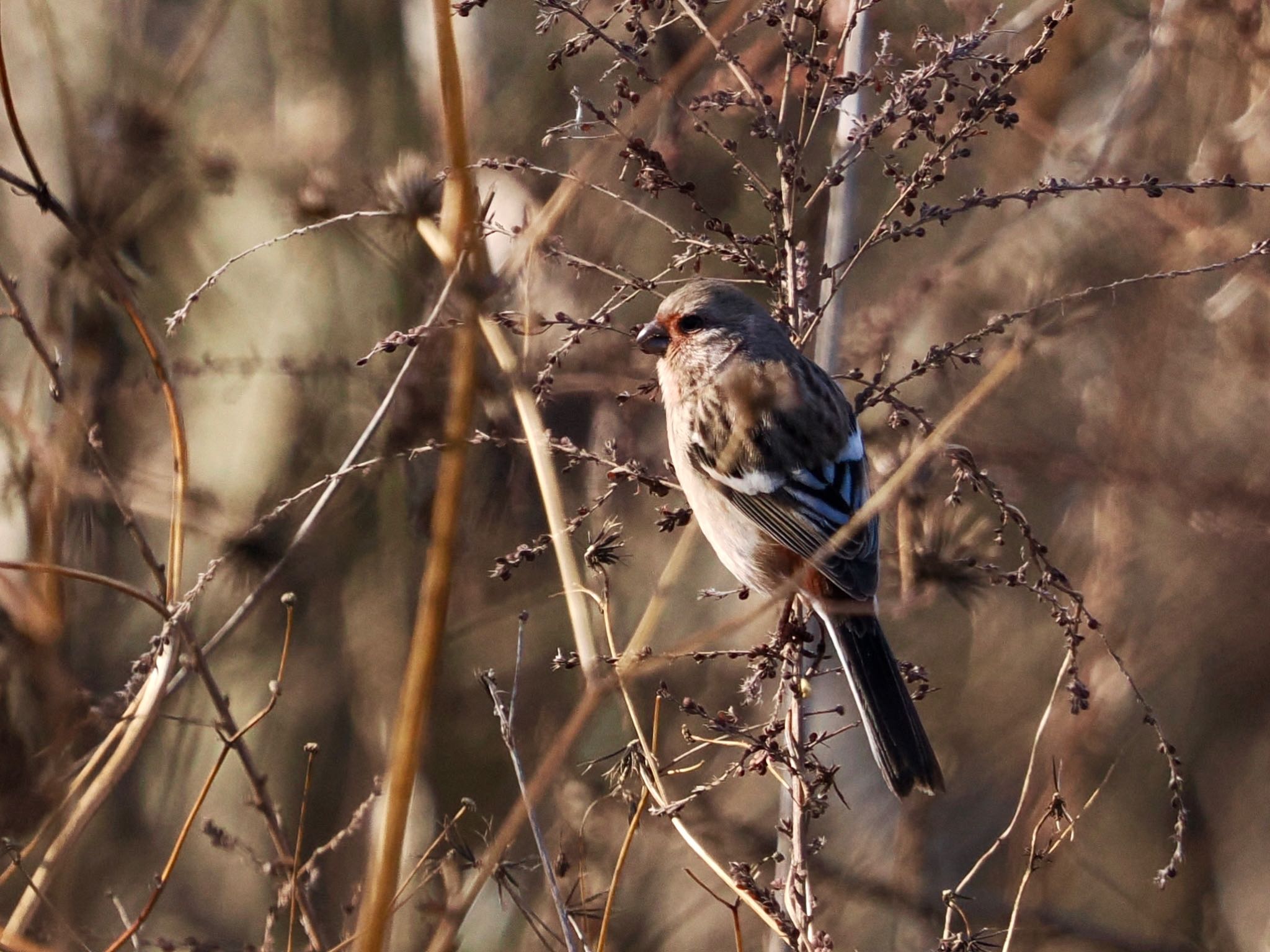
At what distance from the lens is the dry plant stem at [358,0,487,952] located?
4.12 feet

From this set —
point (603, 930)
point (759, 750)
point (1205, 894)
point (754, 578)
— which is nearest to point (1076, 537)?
point (1205, 894)

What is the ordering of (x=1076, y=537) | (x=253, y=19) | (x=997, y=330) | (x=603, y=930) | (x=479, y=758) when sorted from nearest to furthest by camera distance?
(x=603, y=930), (x=997, y=330), (x=1076, y=537), (x=479, y=758), (x=253, y=19)

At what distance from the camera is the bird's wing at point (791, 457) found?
3.92 metres

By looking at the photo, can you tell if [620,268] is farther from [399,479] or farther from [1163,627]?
[1163,627]

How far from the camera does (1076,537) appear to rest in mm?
6285

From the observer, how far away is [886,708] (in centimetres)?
333

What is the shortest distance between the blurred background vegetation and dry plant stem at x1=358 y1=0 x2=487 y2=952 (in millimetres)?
2644

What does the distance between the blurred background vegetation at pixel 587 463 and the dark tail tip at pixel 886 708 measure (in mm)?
1383

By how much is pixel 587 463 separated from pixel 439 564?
10.8 ft

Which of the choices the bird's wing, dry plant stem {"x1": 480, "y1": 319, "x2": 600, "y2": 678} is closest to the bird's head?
the bird's wing

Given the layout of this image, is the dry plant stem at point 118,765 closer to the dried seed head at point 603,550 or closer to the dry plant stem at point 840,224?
the dried seed head at point 603,550

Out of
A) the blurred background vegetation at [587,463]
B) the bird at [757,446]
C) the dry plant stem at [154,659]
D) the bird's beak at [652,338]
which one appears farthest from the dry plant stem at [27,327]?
the bird's beak at [652,338]

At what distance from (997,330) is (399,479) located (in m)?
4.34

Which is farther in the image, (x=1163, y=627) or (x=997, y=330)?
(x=1163, y=627)
